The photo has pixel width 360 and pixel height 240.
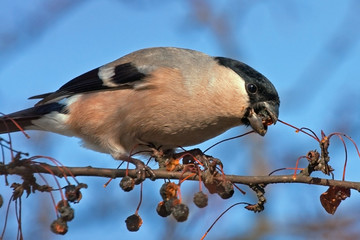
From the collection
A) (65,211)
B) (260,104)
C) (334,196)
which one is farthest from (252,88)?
(65,211)

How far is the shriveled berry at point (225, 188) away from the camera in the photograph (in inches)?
115

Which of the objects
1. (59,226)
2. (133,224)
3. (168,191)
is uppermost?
(168,191)

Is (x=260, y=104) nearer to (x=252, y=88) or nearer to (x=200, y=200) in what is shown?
(x=252, y=88)

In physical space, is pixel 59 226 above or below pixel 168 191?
below

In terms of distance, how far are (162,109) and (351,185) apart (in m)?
1.55

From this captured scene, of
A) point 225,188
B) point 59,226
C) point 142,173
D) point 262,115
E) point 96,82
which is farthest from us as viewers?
point 96,82

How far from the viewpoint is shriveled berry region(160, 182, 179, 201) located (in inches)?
111

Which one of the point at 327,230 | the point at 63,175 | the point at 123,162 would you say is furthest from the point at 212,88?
the point at 327,230

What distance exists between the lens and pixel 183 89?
13.3 ft

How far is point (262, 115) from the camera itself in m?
3.89

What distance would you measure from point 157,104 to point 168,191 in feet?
4.11

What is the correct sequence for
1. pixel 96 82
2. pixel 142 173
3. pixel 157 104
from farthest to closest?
pixel 96 82
pixel 157 104
pixel 142 173

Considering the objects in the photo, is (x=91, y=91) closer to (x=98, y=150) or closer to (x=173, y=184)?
(x=98, y=150)

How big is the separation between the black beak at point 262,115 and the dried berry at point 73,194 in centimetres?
152
